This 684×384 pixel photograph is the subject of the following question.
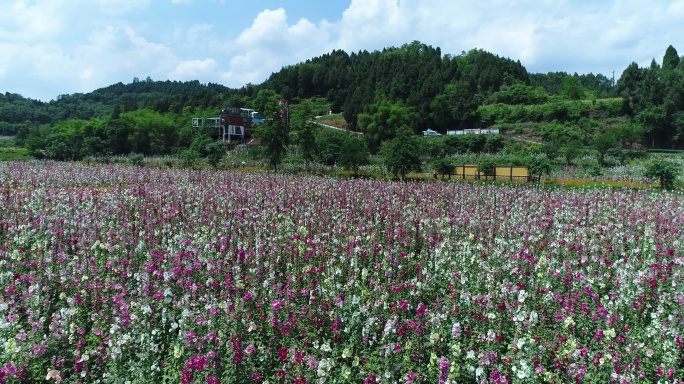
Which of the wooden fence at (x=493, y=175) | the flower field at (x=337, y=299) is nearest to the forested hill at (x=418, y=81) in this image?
the wooden fence at (x=493, y=175)

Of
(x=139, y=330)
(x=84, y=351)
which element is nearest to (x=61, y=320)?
(x=84, y=351)

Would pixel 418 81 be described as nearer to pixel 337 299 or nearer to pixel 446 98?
pixel 446 98

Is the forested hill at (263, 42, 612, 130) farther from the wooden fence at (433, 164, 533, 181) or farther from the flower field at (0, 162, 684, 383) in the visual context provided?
the flower field at (0, 162, 684, 383)

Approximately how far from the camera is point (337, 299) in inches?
205

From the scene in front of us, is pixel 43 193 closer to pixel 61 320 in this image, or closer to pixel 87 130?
pixel 61 320

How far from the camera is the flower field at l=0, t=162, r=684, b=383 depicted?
4.26 m

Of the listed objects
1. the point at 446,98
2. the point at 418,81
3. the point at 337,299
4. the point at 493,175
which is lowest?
the point at 337,299

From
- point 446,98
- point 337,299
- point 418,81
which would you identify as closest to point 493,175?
point 337,299

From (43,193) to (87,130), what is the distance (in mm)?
49924

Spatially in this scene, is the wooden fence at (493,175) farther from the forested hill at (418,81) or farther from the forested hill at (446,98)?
the forested hill at (418,81)

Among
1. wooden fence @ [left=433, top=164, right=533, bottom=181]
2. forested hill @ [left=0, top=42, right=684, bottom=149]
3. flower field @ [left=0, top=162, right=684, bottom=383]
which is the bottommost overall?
flower field @ [left=0, top=162, right=684, bottom=383]

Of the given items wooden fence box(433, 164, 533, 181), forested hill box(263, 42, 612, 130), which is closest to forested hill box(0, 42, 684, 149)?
forested hill box(263, 42, 612, 130)

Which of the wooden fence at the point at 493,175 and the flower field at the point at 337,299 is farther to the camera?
the wooden fence at the point at 493,175

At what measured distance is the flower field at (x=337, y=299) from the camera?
4258 millimetres
